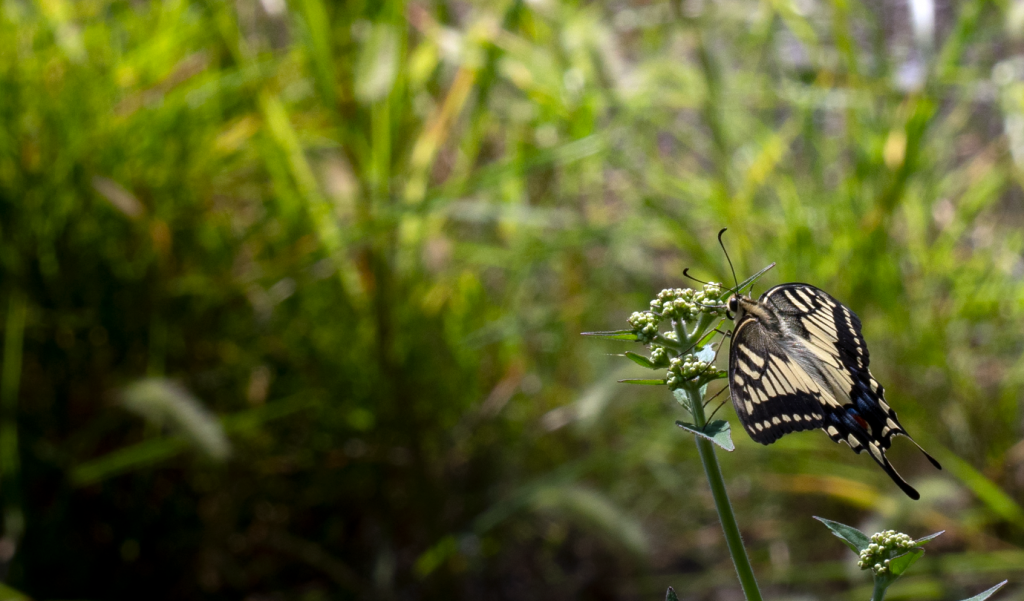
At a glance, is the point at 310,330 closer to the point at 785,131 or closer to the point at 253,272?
the point at 253,272

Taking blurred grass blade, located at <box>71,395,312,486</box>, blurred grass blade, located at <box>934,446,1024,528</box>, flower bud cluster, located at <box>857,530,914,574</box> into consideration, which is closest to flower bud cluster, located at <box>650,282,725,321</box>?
flower bud cluster, located at <box>857,530,914,574</box>

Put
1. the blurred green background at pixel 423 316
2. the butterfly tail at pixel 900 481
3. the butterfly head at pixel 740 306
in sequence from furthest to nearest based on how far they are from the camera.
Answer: the blurred green background at pixel 423 316, the butterfly head at pixel 740 306, the butterfly tail at pixel 900 481

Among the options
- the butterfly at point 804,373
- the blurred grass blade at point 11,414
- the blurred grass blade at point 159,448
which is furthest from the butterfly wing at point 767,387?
the blurred grass blade at point 11,414

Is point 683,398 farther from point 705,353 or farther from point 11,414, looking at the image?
point 11,414

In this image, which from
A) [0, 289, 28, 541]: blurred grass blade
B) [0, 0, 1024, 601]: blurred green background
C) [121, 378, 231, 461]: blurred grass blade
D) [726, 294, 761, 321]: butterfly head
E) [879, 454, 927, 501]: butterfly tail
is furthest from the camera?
[0, 0, 1024, 601]: blurred green background

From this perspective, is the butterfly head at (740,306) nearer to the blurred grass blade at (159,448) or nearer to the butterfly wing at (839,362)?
the butterfly wing at (839,362)

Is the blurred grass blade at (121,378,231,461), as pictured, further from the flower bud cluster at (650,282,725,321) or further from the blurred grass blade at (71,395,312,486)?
the flower bud cluster at (650,282,725,321)

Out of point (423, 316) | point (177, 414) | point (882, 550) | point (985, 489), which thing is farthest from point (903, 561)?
point (423, 316)
